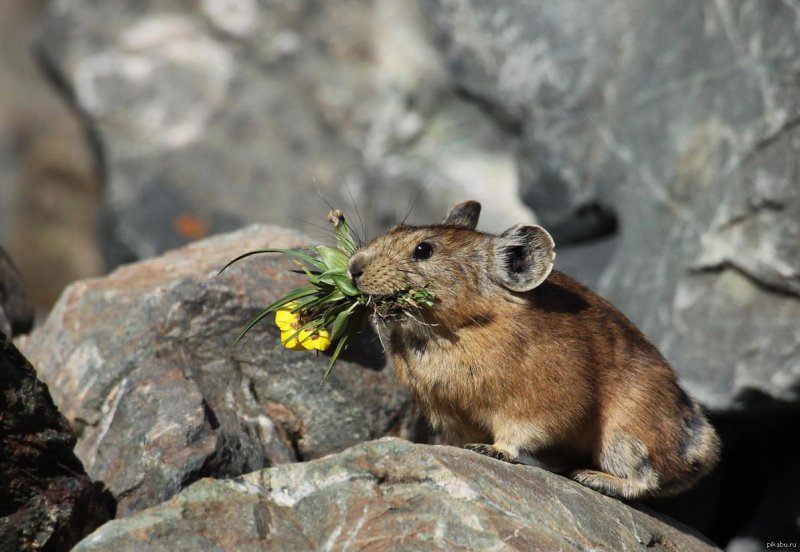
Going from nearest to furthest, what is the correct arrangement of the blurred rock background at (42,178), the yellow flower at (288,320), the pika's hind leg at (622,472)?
the yellow flower at (288,320)
the pika's hind leg at (622,472)
the blurred rock background at (42,178)

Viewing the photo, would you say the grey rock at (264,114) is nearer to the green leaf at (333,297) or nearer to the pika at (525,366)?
the pika at (525,366)

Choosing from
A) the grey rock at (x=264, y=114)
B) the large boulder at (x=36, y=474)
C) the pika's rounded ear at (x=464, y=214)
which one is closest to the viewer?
the large boulder at (x=36, y=474)

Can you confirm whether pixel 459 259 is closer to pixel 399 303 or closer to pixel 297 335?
pixel 399 303

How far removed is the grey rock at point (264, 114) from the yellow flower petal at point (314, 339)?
23.6 ft

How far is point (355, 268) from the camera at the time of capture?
636 cm

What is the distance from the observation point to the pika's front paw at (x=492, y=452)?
252 inches

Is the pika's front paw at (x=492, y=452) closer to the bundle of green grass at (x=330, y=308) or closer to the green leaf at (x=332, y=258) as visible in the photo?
the bundle of green grass at (x=330, y=308)

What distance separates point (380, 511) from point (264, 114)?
955 cm

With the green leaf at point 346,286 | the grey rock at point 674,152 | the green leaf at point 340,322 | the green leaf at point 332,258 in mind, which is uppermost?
the grey rock at point 674,152

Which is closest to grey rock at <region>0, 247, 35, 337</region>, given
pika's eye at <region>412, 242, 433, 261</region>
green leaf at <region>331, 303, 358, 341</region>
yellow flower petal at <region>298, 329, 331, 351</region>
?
yellow flower petal at <region>298, 329, 331, 351</region>

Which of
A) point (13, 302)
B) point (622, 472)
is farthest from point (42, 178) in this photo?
point (622, 472)

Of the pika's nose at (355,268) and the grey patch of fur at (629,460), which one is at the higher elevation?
the pika's nose at (355,268)

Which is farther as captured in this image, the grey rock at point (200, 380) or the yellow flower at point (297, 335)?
the grey rock at point (200, 380)

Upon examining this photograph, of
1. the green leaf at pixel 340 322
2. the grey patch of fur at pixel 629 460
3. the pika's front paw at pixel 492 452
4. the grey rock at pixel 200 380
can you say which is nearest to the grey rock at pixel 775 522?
the grey patch of fur at pixel 629 460
